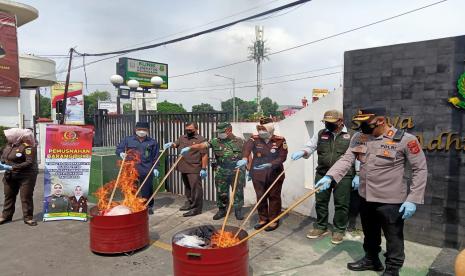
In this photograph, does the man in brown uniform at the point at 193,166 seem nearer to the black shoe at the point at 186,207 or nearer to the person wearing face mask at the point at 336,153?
the black shoe at the point at 186,207

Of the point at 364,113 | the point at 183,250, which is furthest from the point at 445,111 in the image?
the point at 183,250

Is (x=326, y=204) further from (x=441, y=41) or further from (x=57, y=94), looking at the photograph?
(x=57, y=94)

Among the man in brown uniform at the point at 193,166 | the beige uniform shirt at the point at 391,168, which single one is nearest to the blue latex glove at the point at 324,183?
the beige uniform shirt at the point at 391,168

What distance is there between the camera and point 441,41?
192 inches

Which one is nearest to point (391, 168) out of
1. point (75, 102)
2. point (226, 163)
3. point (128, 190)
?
point (226, 163)

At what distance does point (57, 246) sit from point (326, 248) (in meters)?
3.88

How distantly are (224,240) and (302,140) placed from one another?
129 inches

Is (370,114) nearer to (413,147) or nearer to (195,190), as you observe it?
(413,147)

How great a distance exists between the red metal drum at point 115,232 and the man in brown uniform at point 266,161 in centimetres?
180

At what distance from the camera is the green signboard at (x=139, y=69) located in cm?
1998

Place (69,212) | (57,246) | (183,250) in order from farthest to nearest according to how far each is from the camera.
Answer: (69,212) → (57,246) → (183,250)

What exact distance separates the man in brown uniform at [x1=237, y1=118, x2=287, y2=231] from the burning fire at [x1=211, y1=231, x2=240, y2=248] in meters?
1.86

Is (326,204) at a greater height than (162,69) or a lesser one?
lesser

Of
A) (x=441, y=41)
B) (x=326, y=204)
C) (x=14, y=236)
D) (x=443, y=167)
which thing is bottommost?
(x=14, y=236)
